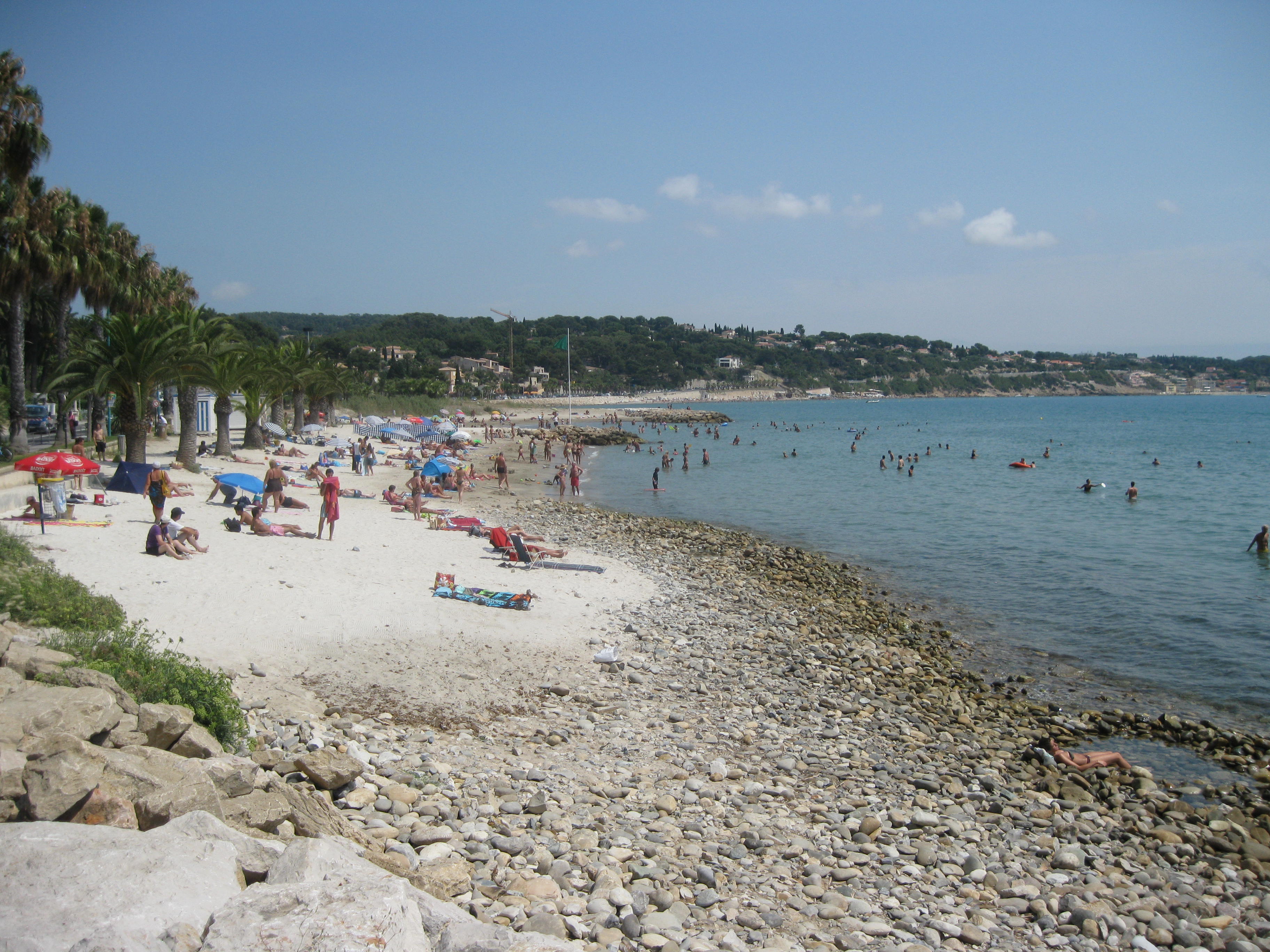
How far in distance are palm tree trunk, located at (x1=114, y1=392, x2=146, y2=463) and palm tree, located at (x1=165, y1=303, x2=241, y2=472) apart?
57.7 inches

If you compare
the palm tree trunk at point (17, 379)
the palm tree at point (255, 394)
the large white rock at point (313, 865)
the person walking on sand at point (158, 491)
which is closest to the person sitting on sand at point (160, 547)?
the person walking on sand at point (158, 491)

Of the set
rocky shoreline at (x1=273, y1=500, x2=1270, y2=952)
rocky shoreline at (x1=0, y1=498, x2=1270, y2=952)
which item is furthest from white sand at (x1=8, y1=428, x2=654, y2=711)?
rocky shoreline at (x1=273, y1=500, x2=1270, y2=952)

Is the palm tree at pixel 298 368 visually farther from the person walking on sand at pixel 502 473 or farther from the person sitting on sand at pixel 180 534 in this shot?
the person sitting on sand at pixel 180 534

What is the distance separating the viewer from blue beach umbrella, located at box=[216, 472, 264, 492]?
17484 millimetres

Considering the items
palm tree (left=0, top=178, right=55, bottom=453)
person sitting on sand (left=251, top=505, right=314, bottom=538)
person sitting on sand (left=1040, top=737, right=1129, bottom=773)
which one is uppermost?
palm tree (left=0, top=178, right=55, bottom=453)

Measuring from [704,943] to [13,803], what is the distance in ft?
12.5

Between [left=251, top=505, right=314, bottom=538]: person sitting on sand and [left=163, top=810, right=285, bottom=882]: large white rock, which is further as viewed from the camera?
[left=251, top=505, right=314, bottom=538]: person sitting on sand

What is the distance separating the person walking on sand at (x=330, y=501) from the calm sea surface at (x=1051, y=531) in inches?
460

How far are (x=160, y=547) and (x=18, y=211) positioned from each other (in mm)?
15836

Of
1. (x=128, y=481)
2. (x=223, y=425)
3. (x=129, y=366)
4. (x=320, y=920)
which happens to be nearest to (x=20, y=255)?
(x=129, y=366)

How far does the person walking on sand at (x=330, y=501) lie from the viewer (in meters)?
15.1

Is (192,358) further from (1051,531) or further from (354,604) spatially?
(1051,531)

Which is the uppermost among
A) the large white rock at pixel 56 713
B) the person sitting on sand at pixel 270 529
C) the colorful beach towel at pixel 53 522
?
the large white rock at pixel 56 713

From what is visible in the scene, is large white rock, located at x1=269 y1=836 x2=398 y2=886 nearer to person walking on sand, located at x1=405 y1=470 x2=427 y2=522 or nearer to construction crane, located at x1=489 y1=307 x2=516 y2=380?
person walking on sand, located at x1=405 y1=470 x2=427 y2=522
